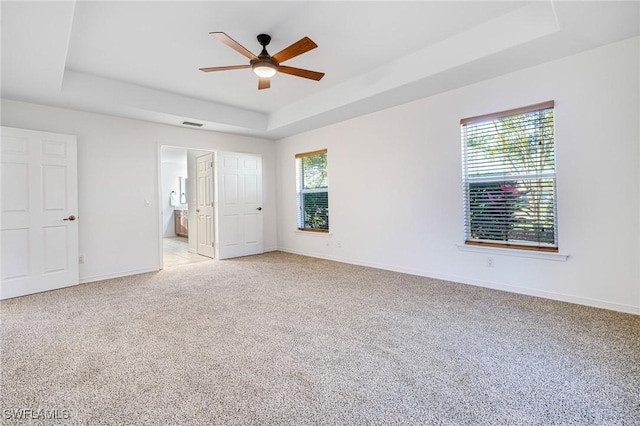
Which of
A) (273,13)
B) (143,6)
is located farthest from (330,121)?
(143,6)

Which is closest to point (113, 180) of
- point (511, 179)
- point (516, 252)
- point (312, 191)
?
point (312, 191)

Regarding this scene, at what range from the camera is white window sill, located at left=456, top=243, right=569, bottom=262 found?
308 cm

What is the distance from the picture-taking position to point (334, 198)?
5414 millimetres

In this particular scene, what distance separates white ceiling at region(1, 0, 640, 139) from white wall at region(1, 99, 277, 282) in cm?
29

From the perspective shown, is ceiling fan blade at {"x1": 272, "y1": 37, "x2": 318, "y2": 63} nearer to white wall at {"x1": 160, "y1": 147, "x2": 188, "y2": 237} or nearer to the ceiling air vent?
the ceiling air vent

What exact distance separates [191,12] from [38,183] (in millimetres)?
3016

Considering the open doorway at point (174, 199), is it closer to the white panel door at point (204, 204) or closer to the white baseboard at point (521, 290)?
the white panel door at point (204, 204)

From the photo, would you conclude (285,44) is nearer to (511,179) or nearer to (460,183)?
(460,183)

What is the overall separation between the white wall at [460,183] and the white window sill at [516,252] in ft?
0.15

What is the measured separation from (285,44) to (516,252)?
340 cm

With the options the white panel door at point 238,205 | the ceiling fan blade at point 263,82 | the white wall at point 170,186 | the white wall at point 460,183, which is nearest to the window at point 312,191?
the white wall at point 460,183

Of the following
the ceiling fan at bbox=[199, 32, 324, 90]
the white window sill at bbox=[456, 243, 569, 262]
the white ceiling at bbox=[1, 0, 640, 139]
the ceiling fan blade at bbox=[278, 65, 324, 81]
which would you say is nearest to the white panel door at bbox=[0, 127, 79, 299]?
the white ceiling at bbox=[1, 0, 640, 139]

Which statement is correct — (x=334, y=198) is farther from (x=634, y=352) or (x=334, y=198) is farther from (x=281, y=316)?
(x=634, y=352)

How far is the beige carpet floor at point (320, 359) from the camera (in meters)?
1.55
